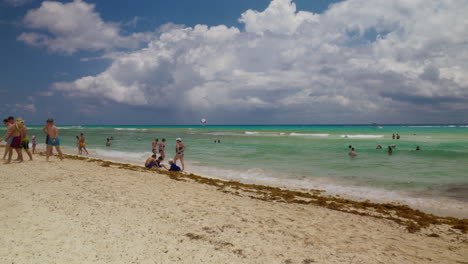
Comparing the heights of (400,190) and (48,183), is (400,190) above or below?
below

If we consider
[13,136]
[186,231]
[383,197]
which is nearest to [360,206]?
[383,197]

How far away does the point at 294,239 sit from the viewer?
5.58m

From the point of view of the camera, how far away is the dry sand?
4.71 metres

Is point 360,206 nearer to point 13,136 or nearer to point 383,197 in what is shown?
point 383,197

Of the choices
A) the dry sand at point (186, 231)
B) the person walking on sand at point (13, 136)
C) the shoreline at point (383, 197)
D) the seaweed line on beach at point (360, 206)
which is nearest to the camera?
the dry sand at point (186, 231)

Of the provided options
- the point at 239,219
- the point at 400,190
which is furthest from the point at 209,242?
the point at 400,190

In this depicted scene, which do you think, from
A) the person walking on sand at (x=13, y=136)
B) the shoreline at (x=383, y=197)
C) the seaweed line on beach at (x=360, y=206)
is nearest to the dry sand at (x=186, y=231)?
the seaweed line on beach at (x=360, y=206)

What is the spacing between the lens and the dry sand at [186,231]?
15.5 ft

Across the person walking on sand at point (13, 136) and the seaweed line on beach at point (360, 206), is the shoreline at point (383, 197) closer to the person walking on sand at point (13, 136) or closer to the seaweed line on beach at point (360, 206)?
A: the seaweed line on beach at point (360, 206)

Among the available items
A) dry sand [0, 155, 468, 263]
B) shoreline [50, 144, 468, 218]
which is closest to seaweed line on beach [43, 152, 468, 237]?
dry sand [0, 155, 468, 263]

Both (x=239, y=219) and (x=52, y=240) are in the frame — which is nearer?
(x=52, y=240)

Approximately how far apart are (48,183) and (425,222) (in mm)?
11005

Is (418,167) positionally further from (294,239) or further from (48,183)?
(48,183)

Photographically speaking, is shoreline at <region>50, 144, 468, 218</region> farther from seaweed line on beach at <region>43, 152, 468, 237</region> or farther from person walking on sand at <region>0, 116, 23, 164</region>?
person walking on sand at <region>0, 116, 23, 164</region>
